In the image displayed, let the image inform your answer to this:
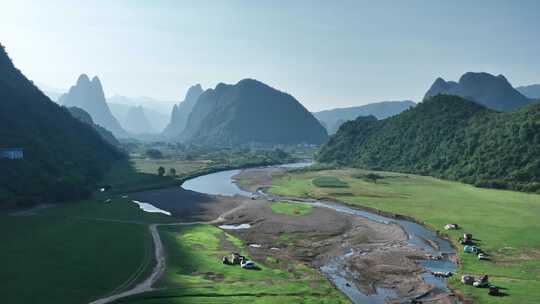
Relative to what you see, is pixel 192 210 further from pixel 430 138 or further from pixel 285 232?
pixel 430 138

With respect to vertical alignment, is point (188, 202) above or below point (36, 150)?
below

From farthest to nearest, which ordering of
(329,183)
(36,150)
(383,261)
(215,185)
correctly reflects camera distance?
(215,185)
(329,183)
(36,150)
(383,261)

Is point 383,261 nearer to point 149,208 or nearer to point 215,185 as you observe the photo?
point 149,208

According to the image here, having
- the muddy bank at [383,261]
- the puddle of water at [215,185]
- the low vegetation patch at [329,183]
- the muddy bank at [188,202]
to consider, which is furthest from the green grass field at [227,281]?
the low vegetation patch at [329,183]

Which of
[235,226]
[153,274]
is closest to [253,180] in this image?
[235,226]

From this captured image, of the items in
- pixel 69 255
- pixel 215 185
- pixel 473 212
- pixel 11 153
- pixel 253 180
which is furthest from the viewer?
pixel 253 180

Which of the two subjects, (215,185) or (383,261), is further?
(215,185)

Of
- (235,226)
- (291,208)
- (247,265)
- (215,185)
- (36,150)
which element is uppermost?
(36,150)
